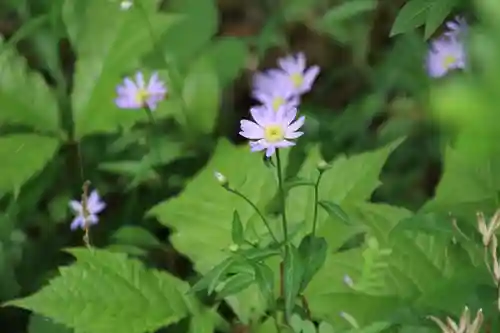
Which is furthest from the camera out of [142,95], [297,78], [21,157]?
[297,78]

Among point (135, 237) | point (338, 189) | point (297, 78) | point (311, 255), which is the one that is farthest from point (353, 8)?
point (311, 255)

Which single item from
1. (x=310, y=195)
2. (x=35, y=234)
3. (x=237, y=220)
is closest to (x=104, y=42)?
(x=35, y=234)

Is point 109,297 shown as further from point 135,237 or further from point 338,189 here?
point 338,189

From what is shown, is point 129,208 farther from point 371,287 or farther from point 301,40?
point 301,40

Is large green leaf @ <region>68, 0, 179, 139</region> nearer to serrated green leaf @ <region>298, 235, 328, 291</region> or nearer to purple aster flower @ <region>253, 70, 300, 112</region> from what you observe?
purple aster flower @ <region>253, 70, 300, 112</region>

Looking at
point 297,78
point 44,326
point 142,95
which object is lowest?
point 44,326

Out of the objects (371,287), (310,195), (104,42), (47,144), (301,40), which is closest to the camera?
(371,287)
